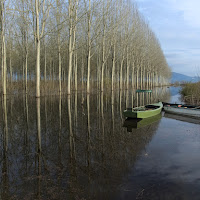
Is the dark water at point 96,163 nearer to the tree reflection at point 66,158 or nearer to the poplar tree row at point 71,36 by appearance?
the tree reflection at point 66,158

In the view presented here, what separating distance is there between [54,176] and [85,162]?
2.66ft

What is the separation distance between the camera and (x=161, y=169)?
3.90 m

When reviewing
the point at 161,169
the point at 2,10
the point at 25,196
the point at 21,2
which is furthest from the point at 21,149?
the point at 21,2

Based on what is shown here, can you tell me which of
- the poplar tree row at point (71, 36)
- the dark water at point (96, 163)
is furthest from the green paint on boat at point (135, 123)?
the poplar tree row at point (71, 36)

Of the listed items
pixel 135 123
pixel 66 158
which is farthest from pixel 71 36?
pixel 66 158

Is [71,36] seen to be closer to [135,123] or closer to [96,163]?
[135,123]

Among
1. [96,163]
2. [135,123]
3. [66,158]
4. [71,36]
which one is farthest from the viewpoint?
[71,36]

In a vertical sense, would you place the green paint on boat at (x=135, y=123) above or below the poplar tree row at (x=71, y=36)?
below

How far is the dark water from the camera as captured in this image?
9.95 ft

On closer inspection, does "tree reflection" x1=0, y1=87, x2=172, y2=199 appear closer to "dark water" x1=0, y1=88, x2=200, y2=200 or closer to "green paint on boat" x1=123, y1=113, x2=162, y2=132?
"dark water" x1=0, y1=88, x2=200, y2=200

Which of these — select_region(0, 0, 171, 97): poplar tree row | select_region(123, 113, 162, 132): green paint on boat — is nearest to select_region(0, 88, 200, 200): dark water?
select_region(123, 113, 162, 132): green paint on boat

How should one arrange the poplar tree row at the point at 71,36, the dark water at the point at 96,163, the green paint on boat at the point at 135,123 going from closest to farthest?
the dark water at the point at 96,163, the green paint on boat at the point at 135,123, the poplar tree row at the point at 71,36

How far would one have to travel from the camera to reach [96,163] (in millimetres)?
4027

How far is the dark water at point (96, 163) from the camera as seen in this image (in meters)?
3.03
